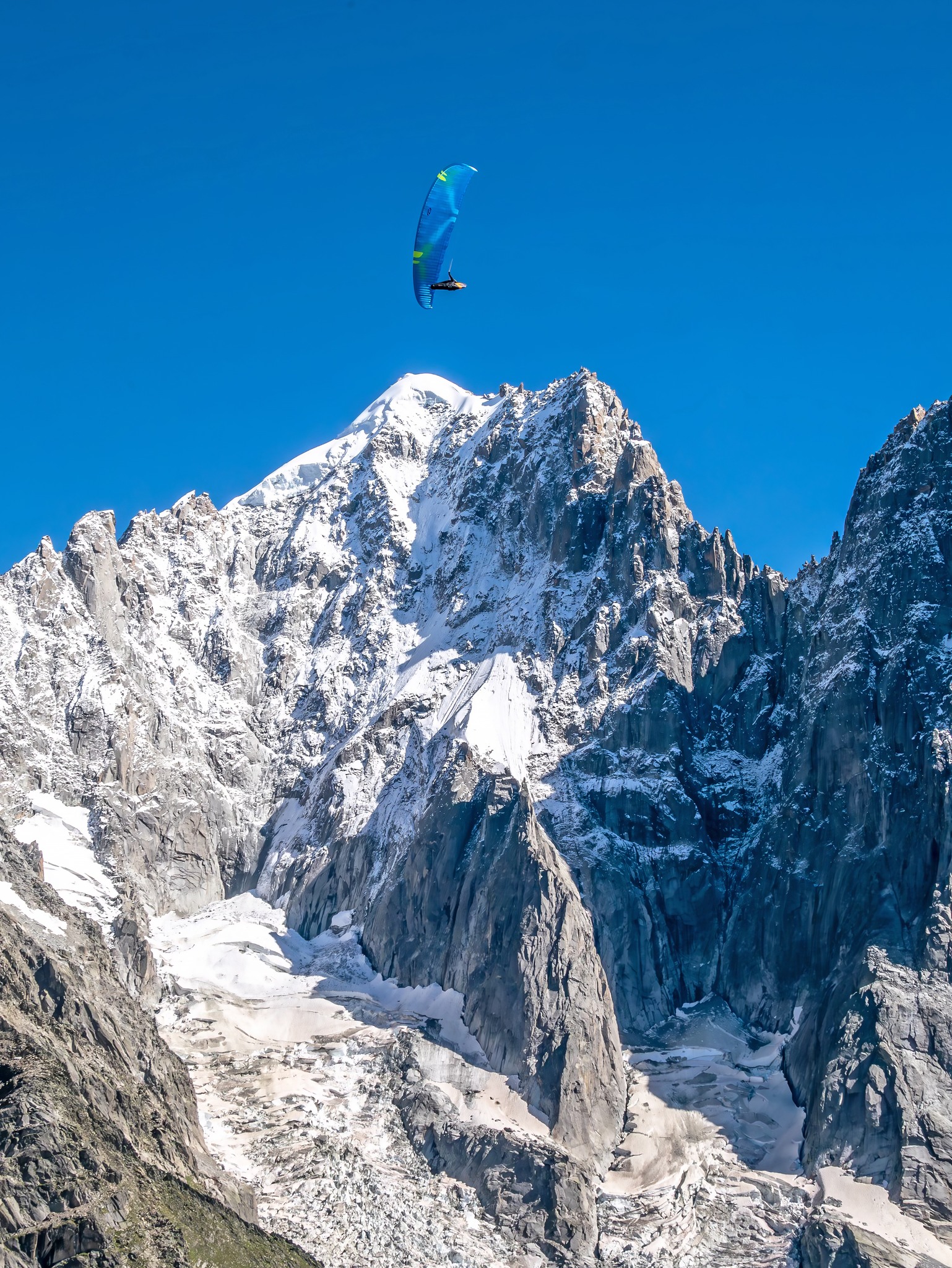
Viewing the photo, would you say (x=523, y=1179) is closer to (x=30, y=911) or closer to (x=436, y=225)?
(x=30, y=911)

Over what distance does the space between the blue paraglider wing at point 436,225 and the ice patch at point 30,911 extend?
85.7 meters

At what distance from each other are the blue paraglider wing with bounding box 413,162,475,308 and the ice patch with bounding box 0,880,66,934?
3375 inches

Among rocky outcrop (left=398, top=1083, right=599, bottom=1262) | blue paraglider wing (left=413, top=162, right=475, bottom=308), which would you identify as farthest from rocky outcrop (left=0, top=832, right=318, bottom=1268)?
blue paraglider wing (left=413, top=162, right=475, bottom=308)

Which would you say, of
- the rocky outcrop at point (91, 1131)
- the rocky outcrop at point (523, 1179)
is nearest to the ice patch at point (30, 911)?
the rocky outcrop at point (91, 1131)

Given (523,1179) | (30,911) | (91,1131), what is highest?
Result: (30,911)

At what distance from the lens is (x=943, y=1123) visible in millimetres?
188750

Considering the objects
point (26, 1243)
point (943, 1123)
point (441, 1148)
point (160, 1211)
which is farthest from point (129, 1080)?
point (943, 1123)

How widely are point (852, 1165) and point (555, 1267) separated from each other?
34785mm

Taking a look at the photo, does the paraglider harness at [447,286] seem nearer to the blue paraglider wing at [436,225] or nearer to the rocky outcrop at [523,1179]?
the blue paraglider wing at [436,225]

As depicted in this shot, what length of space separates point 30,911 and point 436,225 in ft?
295

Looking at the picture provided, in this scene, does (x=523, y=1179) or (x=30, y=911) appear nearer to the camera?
(x=30, y=911)

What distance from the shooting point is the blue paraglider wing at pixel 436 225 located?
12875 cm

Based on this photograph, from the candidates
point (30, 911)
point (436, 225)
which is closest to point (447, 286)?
point (436, 225)

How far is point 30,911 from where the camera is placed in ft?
599
